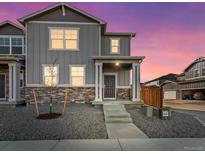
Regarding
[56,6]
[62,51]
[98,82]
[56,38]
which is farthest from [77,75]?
[56,6]

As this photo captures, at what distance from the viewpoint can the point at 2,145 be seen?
716 centimetres

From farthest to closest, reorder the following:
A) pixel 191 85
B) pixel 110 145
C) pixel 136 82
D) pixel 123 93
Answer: pixel 191 85
pixel 123 93
pixel 136 82
pixel 110 145

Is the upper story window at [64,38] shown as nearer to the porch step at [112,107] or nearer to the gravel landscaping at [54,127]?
the porch step at [112,107]

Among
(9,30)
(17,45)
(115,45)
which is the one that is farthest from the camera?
(115,45)

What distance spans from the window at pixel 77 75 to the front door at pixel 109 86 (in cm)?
230

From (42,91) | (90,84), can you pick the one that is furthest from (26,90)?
(90,84)

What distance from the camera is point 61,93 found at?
16719mm

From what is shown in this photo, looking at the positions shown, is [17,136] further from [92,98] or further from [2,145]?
[92,98]

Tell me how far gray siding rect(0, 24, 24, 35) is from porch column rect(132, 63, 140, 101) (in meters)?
10.2

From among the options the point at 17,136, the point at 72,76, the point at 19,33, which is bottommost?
the point at 17,136

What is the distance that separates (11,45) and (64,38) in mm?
5024

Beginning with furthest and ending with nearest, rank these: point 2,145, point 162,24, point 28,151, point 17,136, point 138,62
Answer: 1. point 162,24
2. point 138,62
3. point 17,136
4. point 2,145
5. point 28,151

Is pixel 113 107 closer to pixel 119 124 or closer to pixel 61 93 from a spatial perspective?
pixel 119 124

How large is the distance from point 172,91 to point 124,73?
2293 cm
